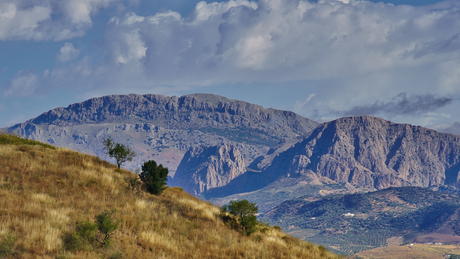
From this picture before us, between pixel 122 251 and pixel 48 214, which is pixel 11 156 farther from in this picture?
pixel 122 251

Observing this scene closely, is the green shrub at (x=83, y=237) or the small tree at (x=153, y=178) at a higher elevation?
the small tree at (x=153, y=178)

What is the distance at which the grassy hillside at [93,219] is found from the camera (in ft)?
44.8

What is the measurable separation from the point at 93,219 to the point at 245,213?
9797 mm

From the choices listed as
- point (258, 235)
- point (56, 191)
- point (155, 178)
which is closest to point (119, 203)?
point (56, 191)

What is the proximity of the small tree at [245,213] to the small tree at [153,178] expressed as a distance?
5626mm

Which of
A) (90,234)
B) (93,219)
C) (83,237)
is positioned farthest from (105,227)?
(93,219)

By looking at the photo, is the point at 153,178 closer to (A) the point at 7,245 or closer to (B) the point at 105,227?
(B) the point at 105,227

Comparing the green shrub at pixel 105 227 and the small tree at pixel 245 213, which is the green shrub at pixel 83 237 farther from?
the small tree at pixel 245 213

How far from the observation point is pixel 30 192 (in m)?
18.6

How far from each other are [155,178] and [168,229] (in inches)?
338

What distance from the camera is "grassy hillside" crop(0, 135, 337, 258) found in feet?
44.8

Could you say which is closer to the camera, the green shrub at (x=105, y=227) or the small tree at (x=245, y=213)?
the green shrub at (x=105, y=227)

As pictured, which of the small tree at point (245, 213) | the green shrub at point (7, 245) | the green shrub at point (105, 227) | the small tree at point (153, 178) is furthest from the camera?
the small tree at point (153, 178)

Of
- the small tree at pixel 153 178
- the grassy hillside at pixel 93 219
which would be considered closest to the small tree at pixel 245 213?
the grassy hillside at pixel 93 219
